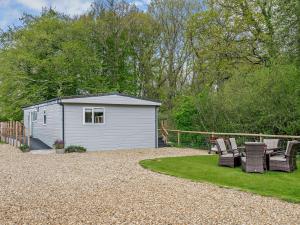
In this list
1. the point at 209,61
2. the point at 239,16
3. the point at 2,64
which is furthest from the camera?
the point at 2,64

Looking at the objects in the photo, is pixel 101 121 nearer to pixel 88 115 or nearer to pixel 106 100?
pixel 88 115

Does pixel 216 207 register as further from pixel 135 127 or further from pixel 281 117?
pixel 135 127

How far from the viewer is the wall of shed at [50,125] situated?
13.9m

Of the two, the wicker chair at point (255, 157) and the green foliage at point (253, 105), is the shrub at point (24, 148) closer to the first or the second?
the green foliage at point (253, 105)

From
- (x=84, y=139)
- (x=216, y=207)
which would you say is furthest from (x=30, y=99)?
(x=216, y=207)

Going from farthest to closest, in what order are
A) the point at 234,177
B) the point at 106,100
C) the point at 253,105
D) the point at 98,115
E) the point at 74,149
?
the point at 98,115 → the point at 106,100 → the point at 74,149 → the point at 253,105 → the point at 234,177

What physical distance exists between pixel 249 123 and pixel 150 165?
18.7 ft

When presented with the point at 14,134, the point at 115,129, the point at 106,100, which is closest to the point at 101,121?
the point at 115,129

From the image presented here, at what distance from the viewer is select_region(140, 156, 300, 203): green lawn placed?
6304 millimetres

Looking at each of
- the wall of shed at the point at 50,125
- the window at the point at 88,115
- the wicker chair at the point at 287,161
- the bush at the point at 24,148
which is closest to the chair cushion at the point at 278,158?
the wicker chair at the point at 287,161

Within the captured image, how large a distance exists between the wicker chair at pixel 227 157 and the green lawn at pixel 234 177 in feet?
0.83

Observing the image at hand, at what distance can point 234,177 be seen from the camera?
768cm

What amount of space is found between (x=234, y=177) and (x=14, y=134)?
13059 mm

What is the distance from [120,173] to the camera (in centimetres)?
841
